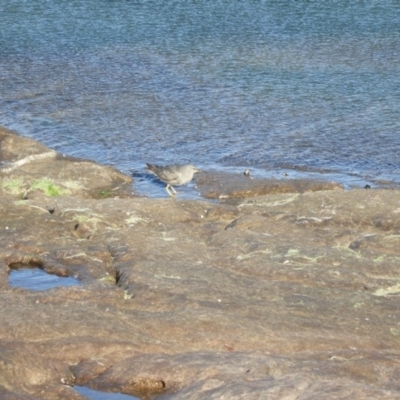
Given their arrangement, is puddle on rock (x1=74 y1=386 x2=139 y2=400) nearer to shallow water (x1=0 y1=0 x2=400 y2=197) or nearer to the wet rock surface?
the wet rock surface

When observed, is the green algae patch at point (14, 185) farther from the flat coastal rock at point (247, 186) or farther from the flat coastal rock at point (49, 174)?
the flat coastal rock at point (247, 186)

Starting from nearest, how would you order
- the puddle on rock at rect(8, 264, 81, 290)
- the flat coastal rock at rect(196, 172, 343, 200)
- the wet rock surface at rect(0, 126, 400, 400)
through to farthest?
the wet rock surface at rect(0, 126, 400, 400) < the puddle on rock at rect(8, 264, 81, 290) < the flat coastal rock at rect(196, 172, 343, 200)

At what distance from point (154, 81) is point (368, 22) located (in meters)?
9.43

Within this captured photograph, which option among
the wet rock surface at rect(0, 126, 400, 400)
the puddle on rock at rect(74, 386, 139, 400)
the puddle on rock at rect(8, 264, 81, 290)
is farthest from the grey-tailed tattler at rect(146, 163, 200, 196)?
the puddle on rock at rect(74, 386, 139, 400)

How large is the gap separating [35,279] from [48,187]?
445 cm

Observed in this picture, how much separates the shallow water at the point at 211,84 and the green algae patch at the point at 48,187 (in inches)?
73.3

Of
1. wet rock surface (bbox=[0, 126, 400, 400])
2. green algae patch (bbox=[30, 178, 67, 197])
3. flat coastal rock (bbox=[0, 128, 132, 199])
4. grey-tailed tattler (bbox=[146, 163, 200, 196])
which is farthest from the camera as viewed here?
grey-tailed tattler (bbox=[146, 163, 200, 196])

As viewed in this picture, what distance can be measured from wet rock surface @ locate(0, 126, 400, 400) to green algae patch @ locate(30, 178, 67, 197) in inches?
39.4

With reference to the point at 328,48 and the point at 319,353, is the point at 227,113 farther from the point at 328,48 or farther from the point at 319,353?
the point at 319,353

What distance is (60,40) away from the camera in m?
36.0

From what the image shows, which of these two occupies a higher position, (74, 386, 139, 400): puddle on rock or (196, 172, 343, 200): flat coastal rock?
(74, 386, 139, 400): puddle on rock

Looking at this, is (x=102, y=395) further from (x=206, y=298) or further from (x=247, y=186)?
(x=247, y=186)

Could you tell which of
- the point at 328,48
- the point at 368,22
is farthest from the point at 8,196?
the point at 368,22

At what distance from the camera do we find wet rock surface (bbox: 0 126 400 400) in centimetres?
1148
